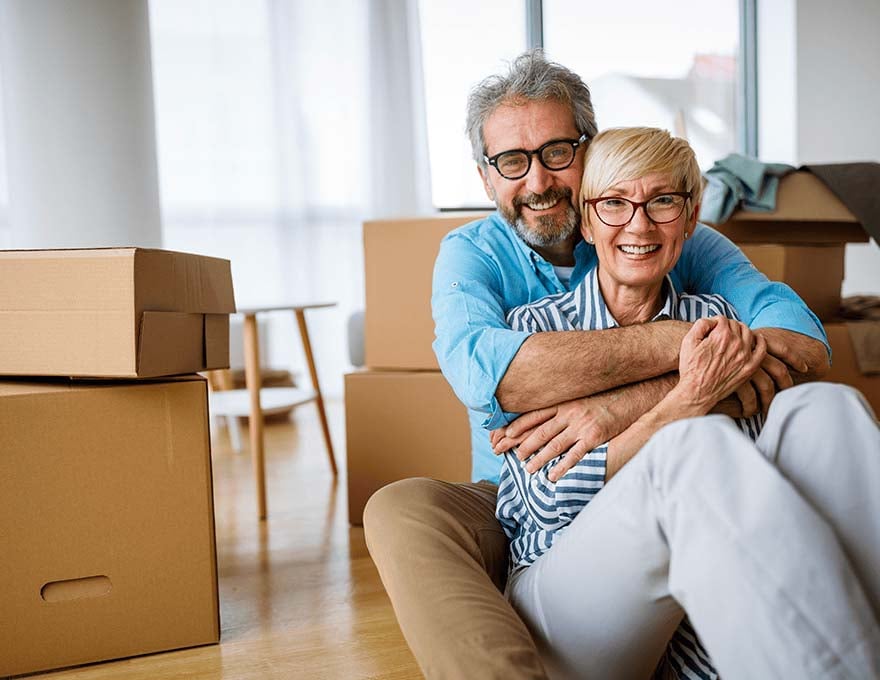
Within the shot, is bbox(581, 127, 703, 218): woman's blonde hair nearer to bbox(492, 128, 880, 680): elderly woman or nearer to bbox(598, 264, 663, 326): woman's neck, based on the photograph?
bbox(492, 128, 880, 680): elderly woman

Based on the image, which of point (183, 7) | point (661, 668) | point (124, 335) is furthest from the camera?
point (183, 7)

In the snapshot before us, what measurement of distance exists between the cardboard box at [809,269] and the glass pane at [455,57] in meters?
2.43

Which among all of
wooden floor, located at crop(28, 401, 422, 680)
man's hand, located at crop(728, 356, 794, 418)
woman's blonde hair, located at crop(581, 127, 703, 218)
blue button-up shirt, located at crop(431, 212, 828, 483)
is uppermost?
woman's blonde hair, located at crop(581, 127, 703, 218)

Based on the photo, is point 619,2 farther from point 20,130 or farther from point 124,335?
point 124,335

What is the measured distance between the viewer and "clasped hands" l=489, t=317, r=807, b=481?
1.01 metres

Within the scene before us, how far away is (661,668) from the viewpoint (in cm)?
103

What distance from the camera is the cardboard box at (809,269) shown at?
1914 millimetres

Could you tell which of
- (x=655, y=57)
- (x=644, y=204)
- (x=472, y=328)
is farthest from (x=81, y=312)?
(x=655, y=57)

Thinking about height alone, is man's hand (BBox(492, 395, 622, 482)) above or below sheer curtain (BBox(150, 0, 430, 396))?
below

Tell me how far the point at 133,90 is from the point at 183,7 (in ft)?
7.08

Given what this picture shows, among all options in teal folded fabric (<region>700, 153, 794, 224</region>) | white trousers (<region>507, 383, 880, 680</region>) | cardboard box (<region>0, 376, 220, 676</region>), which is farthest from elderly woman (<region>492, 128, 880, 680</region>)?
teal folded fabric (<region>700, 153, 794, 224</region>)

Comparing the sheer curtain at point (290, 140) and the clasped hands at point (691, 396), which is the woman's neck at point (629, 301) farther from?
the sheer curtain at point (290, 140)

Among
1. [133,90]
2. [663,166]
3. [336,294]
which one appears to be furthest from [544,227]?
[336,294]

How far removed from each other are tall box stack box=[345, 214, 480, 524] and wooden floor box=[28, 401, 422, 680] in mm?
198
